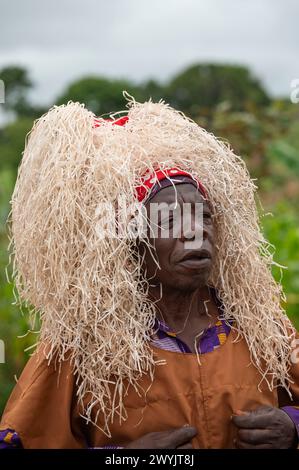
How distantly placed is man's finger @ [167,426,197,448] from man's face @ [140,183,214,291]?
16.3 inches

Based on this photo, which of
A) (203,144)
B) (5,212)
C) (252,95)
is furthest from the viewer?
(252,95)

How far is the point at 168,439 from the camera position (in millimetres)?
2010

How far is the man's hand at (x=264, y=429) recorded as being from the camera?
207 centimetres

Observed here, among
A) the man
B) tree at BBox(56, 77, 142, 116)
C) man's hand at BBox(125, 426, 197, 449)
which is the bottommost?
man's hand at BBox(125, 426, 197, 449)

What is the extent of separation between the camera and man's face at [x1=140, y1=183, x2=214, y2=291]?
6.70ft

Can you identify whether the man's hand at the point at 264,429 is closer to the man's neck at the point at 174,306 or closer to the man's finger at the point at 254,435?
the man's finger at the point at 254,435

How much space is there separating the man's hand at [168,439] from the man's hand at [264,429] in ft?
0.51

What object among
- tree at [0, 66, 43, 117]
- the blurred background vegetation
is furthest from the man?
tree at [0, 66, 43, 117]

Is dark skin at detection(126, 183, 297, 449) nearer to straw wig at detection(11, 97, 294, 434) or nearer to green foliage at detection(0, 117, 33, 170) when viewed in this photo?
straw wig at detection(11, 97, 294, 434)
